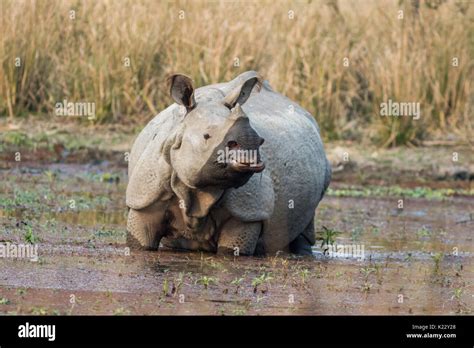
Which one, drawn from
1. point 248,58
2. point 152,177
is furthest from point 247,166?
point 248,58

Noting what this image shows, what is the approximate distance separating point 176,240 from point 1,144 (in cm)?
645

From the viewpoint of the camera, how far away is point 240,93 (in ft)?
29.2

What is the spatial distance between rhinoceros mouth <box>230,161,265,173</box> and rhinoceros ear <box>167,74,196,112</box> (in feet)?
2.28

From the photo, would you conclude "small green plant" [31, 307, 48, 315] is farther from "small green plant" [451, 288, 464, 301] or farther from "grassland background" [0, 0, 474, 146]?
"grassland background" [0, 0, 474, 146]

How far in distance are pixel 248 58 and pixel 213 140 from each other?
8180 millimetres

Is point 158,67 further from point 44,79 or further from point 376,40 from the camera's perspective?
point 376,40

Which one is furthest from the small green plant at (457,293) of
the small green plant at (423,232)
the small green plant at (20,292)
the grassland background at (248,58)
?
the grassland background at (248,58)

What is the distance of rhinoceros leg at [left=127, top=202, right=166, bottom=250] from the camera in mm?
9062

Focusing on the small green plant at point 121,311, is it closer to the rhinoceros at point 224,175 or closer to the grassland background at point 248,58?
the rhinoceros at point 224,175

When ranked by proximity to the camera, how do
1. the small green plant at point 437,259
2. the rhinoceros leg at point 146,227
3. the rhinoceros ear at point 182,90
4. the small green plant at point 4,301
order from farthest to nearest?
the small green plant at point 437,259 → the rhinoceros leg at point 146,227 → the rhinoceros ear at point 182,90 → the small green plant at point 4,301

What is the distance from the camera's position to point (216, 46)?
54.6ft

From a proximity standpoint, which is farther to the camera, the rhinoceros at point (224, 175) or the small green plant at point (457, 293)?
the rhinoceros at point (224, 175)

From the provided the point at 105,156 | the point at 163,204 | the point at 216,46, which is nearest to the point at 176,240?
the point at 163,204

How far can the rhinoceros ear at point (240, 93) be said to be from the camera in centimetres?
881
